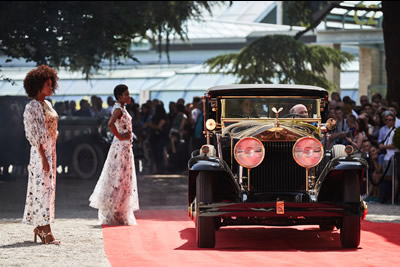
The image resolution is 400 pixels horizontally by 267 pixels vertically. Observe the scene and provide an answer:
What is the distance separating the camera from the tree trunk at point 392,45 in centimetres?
2186

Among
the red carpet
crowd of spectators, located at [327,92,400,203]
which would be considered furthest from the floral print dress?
crowd of spectators, located at [327,92,400,203]

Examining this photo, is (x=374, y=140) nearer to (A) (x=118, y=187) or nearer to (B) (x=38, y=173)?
(A) (x=118, y=187)

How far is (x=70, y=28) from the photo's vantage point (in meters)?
20.4

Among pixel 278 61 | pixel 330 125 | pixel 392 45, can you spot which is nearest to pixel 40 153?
pixel 330 125

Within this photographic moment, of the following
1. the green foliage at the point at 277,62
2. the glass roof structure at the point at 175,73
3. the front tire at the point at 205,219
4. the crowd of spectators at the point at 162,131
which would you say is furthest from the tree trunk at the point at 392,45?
the glass roof structure at the point at 175,73

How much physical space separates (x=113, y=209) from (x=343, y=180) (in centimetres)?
377

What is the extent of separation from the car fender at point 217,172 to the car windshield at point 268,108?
1.19m

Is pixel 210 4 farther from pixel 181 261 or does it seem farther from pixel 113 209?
pixel 181 261

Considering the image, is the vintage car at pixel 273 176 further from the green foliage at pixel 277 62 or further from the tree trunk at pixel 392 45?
the green foliage at pixel 277 62

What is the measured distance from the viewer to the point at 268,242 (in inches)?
425

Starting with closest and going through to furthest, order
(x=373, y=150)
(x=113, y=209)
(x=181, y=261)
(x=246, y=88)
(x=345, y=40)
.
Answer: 1. (x=181, y=261)
2. (x=246, y=88)
3. (x=113, y=209)
4. (x=373, y=150)
5. (x=345, y=40)

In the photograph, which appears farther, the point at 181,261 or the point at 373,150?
the point at 373,150

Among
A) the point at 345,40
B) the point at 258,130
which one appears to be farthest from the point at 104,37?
the point at 345,40

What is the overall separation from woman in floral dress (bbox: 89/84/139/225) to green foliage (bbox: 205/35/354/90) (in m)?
15.3
